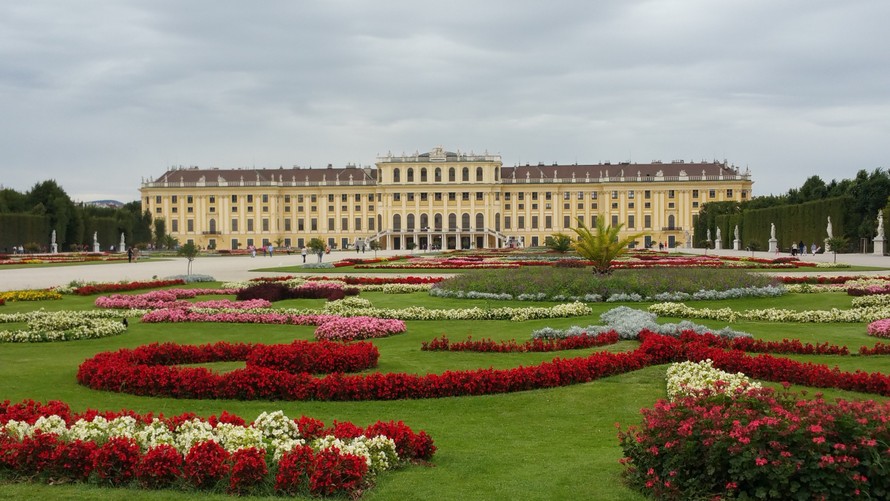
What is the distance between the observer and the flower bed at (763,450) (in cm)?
391

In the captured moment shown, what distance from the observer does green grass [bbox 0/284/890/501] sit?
189 inches

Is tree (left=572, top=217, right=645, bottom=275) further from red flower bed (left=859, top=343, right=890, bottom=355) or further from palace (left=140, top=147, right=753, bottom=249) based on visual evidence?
palace (left=140, top=147, right=753, bottom=249)

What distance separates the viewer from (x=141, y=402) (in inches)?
295

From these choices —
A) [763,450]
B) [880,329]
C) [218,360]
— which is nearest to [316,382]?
[218,360]

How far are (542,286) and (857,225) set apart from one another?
37.6 metres

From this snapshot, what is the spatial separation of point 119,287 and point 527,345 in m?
13.8

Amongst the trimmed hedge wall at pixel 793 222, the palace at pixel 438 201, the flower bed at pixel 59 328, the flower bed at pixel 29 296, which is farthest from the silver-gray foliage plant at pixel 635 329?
the palace at pixel 438 201

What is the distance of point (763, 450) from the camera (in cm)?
407

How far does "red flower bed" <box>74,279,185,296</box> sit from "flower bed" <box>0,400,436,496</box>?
48.2 feet

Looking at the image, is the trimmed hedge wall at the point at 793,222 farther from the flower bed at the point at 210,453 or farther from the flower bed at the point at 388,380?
the flower bed at the point at 210,453

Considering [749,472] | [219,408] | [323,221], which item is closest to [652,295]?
[219,408]

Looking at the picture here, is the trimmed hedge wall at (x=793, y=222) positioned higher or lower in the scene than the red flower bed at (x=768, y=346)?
higher

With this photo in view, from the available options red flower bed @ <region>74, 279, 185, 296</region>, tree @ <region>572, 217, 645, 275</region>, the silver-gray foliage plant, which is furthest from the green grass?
red flower bed @ <region>74, 279, 185, 296</region>

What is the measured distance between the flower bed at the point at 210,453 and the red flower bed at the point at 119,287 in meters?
14.7
